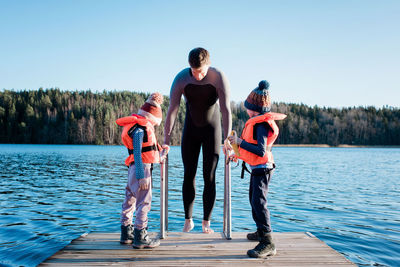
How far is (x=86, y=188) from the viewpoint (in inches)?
586

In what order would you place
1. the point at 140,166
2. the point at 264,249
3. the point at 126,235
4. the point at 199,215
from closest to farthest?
the point at 264,249 → the point at 140,166 → the point at 126,235 → the point at 199,215

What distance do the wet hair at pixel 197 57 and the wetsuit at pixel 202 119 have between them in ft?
0.95

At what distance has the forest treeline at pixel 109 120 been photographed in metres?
96.5

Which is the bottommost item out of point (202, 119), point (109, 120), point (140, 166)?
point (140, 166)

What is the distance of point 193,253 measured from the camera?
3.73m

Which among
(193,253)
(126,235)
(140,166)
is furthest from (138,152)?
(193,253)

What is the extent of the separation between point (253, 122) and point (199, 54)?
3.86 feet

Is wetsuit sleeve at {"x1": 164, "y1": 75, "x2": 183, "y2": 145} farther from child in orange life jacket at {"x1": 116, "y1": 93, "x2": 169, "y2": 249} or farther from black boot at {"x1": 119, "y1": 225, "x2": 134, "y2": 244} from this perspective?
black boot at {"x1": 119, "y1": 225, "x2": 134, "y2": 244}

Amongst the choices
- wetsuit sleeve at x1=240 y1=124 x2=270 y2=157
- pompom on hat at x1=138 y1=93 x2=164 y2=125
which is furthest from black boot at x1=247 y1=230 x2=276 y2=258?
pompom on hat at x1=138 y1=93 x2=164 y2=125

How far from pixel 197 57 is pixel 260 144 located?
143 cm

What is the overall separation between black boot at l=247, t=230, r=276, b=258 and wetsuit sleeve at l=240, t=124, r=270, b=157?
3.37 ft

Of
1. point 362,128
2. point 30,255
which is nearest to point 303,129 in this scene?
point 362,128

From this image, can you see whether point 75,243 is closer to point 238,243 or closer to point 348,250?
point 238,243

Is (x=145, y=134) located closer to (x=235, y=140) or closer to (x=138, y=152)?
(x=138, y=152)
